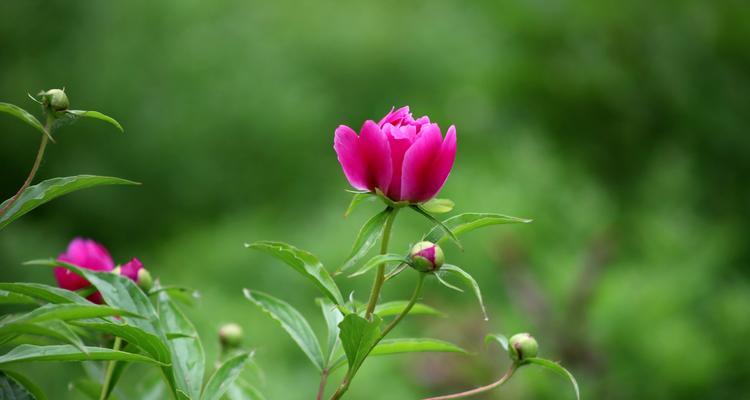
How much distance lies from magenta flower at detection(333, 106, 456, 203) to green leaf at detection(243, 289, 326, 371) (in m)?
0.09

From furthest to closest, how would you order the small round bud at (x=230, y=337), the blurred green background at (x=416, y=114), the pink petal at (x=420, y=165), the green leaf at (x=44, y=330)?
the blurred green background at (x=416, y=114), the small round bud at (x=230, y=337), the pink petal at (x=420, y=165), the green leaf at (x=44, y=330)

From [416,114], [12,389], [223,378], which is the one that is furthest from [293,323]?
[416,114]

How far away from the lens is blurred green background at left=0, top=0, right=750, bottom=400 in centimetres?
232

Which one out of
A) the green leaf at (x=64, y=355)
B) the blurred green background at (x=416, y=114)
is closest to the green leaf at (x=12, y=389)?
the green leaf at (x=64, y=355)

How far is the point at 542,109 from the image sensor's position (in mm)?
3443

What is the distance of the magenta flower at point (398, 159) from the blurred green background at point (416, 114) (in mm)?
1627

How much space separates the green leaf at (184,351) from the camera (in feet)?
1.68

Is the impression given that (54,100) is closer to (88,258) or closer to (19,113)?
(19,113)

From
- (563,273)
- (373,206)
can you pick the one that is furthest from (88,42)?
(563,273)

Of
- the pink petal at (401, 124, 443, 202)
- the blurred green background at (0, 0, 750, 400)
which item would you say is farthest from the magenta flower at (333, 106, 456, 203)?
the blurred green background at (0, 0, 750, 400)

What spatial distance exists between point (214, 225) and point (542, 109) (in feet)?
4.26

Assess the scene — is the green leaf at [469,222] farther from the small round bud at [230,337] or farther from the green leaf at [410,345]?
the small round bud at [230,337]

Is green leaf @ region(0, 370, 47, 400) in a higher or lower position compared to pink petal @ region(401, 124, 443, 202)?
lower

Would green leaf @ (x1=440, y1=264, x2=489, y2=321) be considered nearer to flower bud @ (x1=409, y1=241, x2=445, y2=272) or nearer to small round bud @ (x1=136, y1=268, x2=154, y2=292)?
flower bud @ (x1=409, y1=241, x2=445, y2=272)
